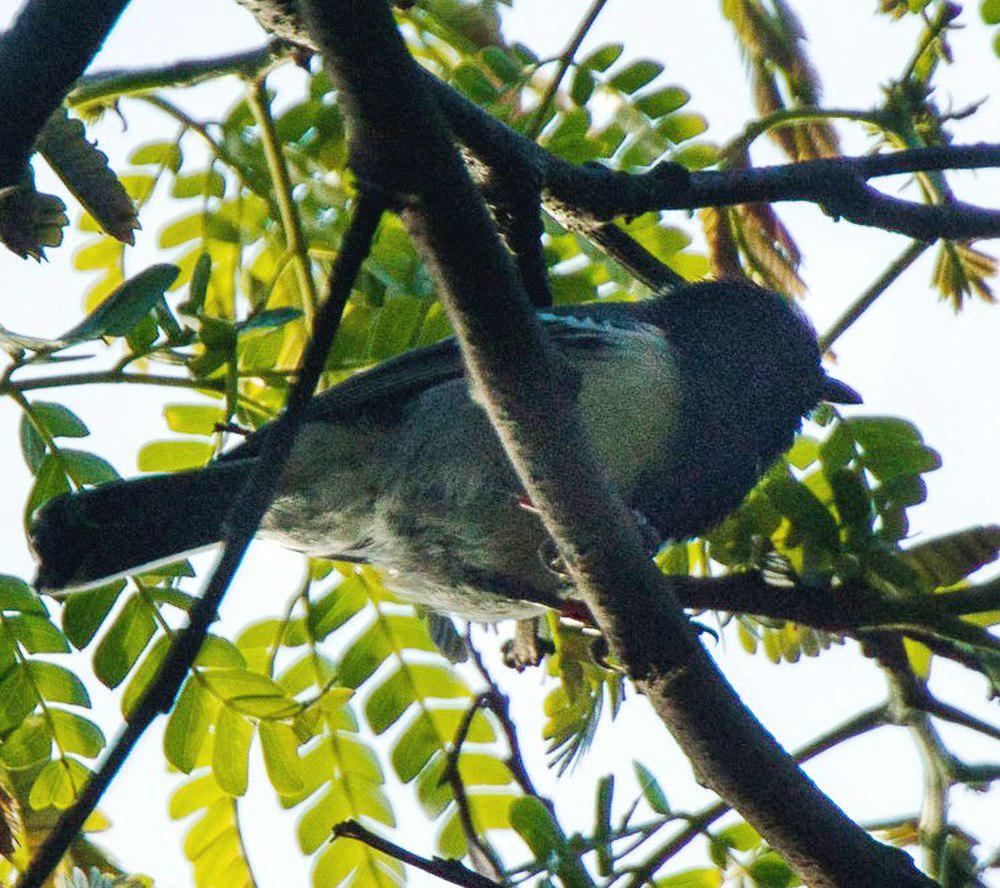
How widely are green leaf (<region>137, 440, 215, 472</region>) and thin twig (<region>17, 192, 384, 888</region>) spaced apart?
68.4 inches

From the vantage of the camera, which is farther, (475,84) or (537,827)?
(475,84)

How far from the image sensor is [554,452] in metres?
2.27

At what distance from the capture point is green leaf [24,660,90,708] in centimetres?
306

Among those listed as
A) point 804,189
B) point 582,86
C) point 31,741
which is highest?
point 582,86

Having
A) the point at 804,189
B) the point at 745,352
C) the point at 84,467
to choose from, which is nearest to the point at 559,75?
the point at 804,189

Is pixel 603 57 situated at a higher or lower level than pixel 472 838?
higher

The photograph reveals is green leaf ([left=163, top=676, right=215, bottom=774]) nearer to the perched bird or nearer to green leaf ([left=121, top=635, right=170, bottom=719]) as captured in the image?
green leaf ([left=121, top=635, right=170, bottom=719])

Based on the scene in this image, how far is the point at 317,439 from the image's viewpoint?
3.70m

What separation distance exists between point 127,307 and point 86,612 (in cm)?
94

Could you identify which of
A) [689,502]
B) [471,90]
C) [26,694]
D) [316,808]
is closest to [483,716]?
[316,808]

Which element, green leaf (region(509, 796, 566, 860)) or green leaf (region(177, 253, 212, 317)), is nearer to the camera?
green leaf (region(509, 796, 566, 860))

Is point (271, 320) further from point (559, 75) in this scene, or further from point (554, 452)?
point (559, 75)

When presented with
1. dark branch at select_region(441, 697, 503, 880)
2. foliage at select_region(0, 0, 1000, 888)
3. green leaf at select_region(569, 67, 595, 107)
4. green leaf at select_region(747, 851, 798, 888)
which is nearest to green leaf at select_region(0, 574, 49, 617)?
foliage at select_region(0, 0, 1000, 888)

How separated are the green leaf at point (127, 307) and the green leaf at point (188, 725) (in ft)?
3.20
